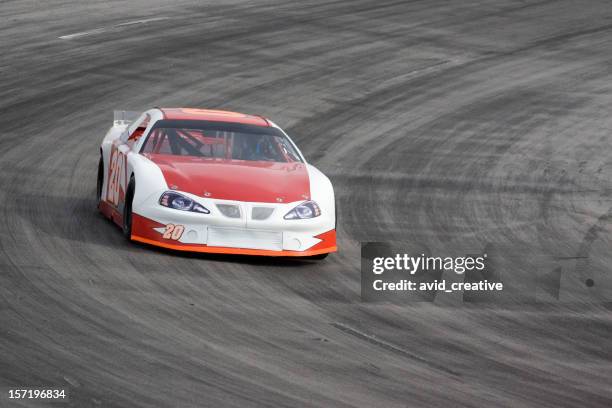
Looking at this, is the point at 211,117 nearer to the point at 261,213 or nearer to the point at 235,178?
the point at 235,178

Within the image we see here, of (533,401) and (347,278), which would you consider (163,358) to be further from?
(347,278)

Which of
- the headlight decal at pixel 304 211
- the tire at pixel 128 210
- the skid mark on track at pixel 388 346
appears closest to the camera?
the skid mark on track at pixel 388 346

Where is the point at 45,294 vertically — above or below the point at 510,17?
above

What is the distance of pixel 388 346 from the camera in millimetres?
9898

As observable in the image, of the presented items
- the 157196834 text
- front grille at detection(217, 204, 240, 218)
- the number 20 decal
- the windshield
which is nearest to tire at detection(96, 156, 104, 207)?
the windshield

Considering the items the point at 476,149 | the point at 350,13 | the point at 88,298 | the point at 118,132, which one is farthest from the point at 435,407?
the point at 350,13

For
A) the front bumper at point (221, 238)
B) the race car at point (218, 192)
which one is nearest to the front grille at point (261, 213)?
the race car at point (218, 192)

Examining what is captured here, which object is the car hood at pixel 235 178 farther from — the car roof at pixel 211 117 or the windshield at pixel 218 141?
the car roof at pixel 211 117

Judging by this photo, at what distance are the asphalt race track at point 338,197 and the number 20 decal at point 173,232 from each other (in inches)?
8.3

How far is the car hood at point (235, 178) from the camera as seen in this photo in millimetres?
12625

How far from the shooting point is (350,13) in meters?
31.0

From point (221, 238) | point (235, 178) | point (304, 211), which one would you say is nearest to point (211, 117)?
point (235, 178)

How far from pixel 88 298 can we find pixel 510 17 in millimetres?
22649

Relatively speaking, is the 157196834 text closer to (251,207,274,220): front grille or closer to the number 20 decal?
the number 20 decal
